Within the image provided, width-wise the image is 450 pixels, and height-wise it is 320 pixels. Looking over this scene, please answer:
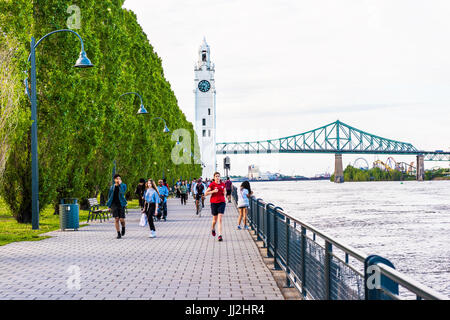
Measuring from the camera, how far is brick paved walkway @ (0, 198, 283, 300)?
26.7ft

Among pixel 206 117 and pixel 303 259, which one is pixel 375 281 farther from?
pixel 206 117

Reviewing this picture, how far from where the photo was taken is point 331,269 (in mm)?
5656

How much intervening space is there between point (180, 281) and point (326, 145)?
166 meters

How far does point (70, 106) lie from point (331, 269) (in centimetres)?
1866

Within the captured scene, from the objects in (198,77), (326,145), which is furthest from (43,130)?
(326,145)

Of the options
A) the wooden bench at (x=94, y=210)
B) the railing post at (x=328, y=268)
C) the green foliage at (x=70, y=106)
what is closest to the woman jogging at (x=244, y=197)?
the wooden bench at (x=94, y=210)

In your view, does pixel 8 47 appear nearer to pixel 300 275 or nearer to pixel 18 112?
pixel 18 112

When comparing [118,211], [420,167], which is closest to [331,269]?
[118,211]

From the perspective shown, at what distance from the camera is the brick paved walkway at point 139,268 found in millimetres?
8148

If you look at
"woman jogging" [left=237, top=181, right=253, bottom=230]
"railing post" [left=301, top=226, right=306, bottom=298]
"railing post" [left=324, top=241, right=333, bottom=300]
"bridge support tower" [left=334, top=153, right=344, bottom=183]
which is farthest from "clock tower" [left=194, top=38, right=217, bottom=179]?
"railing post" [left=324, top=241, right=333, bottom=300]

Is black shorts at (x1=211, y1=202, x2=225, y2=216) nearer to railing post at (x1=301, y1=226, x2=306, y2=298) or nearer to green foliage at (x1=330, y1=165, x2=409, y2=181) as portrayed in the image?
railing post at (x1=301, y1=226, x2=306, y2=298)

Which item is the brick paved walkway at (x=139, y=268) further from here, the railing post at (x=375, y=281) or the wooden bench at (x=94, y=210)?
the wooden bench at (x=94, y=210)

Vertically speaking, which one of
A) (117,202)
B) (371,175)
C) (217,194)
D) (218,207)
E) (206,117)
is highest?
(206,117)
